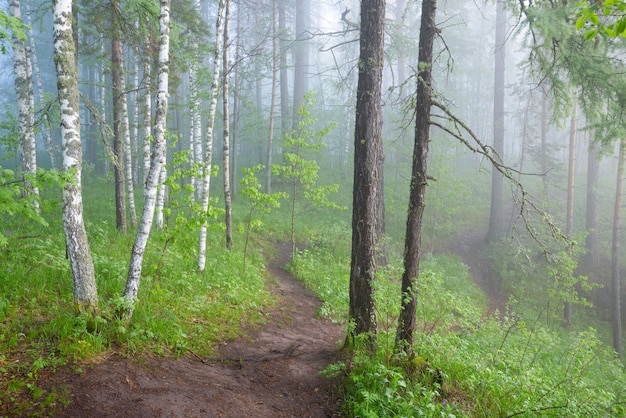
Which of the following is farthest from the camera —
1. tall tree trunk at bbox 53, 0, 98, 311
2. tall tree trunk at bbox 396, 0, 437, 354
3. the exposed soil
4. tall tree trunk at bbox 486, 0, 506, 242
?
tall tree trunk at bbox 486, 0, 506, 242

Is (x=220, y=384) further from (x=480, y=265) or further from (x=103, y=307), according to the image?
(x=480, y=265)

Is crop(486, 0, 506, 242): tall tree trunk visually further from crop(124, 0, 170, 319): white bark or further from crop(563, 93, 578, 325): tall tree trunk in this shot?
crop(124, 0, 170, 319): white bark

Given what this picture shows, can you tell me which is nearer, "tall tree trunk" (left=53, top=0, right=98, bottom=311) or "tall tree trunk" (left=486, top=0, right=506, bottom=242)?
"tall tree trunk" (left=53, top=0, right=98, bottom=311)

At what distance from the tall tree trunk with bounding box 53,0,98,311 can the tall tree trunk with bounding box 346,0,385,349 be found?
377 cm

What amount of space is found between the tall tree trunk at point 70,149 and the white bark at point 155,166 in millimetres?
631

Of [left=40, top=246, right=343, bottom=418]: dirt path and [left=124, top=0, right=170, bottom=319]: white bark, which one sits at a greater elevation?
[left=124, top=0, right=170, bottom=319]: white bark

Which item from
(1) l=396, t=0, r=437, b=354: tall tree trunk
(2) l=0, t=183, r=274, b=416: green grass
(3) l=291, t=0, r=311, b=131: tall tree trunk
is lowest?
(2) l=0, t=183, r=274, b=416: green grass

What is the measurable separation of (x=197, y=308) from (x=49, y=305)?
2.29 m

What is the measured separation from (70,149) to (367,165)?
4.10 meters

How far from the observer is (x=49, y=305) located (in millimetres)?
5184

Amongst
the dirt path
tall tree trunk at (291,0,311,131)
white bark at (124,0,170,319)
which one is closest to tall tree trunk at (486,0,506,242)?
tall tree trunk at (291,0,311,131)

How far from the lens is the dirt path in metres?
3.93

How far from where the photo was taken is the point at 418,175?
5.30 meters

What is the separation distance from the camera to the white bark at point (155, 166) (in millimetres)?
5453
